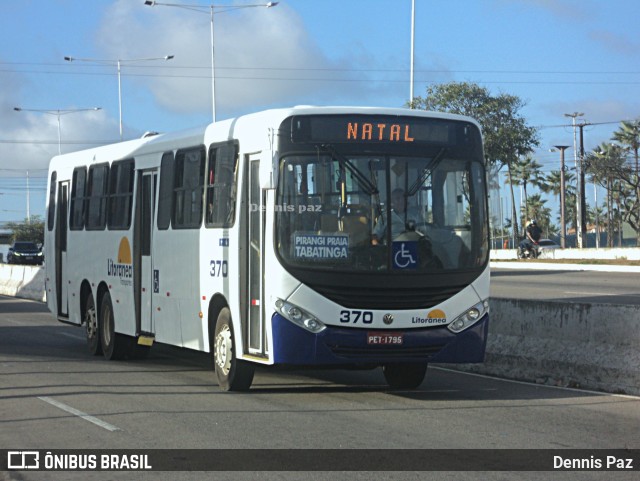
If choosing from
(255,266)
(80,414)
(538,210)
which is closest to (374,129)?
(255,266)

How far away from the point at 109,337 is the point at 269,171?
21.8 feet

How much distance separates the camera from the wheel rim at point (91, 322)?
59.7ft

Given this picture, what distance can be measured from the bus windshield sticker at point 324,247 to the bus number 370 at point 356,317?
59cm

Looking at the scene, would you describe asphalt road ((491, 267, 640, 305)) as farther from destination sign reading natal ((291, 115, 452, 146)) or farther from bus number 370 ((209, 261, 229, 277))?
bus number 370 ((209, 261, 229, 277))

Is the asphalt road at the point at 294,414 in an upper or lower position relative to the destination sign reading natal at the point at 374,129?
lower

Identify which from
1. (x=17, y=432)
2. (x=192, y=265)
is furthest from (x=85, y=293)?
(x=17, y=432)

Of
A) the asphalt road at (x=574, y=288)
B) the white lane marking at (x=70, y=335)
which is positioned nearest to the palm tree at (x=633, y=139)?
the asphalt road at (x=574, y=288)

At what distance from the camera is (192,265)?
1428cm

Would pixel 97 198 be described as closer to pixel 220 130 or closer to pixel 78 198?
pixel 78 198

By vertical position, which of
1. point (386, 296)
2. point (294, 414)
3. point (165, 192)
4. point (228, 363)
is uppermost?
Answer: point (165, 192)

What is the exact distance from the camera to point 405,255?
12.1 meters

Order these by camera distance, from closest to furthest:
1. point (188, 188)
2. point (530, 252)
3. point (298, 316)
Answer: point (298, 316), point (188, 188), point (530, 252)

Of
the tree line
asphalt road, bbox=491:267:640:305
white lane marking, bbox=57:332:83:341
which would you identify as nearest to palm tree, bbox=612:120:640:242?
the tree line

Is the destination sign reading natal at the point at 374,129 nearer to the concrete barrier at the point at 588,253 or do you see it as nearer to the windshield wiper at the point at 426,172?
the windshield wiper at the point at 426,172
